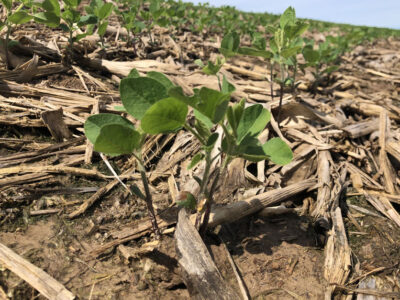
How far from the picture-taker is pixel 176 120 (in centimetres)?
130

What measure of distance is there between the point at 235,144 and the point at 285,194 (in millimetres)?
918

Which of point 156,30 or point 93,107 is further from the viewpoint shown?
point 156,30

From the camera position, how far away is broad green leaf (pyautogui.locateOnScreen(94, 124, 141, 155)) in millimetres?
1243

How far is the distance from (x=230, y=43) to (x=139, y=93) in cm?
135

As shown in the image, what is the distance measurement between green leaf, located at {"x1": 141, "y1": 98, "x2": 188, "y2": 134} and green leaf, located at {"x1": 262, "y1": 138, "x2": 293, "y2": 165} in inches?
18.2

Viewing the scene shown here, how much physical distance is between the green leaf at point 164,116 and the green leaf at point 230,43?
1283 millimetres

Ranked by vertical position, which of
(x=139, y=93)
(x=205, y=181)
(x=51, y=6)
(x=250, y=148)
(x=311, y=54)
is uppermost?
(x=51, y=6)

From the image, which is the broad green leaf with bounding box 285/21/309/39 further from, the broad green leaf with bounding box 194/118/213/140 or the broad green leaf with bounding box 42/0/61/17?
the broad green leaf with bounding box 42/0/61/17

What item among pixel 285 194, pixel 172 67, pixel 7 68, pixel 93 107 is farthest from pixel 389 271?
pixel 7 68

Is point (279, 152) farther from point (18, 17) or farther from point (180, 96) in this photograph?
point (18, 17)

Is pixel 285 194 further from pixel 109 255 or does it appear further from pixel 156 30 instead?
pixel 156 30


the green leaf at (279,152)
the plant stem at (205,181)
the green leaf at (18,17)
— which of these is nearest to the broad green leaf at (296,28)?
the green leaf at (279,152)

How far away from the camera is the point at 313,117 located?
10.3 feet

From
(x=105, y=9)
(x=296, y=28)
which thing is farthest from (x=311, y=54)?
(x=105, y=9)
